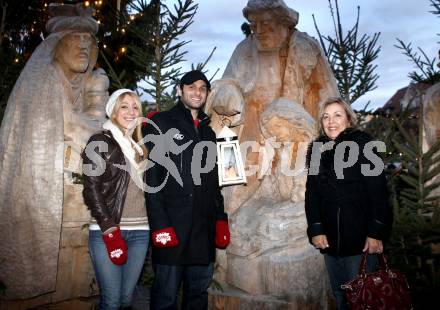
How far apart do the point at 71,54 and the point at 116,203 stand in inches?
79.8

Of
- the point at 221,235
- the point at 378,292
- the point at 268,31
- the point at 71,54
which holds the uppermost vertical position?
the point at 268,31

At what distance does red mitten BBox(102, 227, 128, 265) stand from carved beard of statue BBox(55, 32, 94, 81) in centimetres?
216

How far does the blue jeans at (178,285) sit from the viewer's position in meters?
3.01

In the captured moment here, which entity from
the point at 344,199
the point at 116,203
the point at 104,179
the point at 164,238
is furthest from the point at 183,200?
the point at 344,199

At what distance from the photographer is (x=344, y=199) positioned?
114 inches

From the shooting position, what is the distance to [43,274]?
3.75 m

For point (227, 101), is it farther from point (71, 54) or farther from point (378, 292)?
point (378, 292)

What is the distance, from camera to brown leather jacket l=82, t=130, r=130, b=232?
2793 mm

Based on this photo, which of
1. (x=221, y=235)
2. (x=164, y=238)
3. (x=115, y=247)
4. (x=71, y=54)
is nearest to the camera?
(x=115, y=247)

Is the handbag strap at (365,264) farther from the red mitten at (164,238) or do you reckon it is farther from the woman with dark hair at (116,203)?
the woman with dark hair at (116,203)

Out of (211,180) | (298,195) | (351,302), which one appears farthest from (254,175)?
(351,302)

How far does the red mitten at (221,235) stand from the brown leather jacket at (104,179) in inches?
32.5

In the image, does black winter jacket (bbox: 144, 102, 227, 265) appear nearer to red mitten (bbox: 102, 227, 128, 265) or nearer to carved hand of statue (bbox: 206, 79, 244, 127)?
red mitten (bbox: 102, 227, 128, 265)

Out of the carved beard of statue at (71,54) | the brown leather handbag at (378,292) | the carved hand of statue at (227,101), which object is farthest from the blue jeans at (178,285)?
the carved beard of statue at (71,54)
